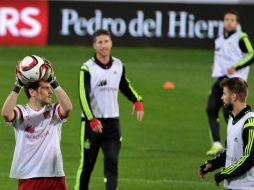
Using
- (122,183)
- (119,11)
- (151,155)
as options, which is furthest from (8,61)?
(122,183)

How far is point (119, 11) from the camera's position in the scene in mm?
27141

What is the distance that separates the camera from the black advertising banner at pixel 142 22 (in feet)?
88.7

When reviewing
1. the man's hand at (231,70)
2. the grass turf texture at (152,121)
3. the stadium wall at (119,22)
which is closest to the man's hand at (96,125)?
the grass turf texture at (152,121)

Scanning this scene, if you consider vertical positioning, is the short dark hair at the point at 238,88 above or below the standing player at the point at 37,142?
above

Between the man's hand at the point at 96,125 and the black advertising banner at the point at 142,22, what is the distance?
16.1 m

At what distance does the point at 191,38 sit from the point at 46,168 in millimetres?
19198

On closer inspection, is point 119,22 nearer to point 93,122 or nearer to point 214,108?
point 214,108

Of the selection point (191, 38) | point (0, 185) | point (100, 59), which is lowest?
point (0, 185)

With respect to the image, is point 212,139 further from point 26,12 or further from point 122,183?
point 26,12

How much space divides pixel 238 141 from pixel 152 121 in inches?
374

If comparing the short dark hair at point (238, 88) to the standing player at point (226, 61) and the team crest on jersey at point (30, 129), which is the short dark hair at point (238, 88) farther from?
the standing player at point (226, 61)

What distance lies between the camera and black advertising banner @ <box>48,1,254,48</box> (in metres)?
27.0

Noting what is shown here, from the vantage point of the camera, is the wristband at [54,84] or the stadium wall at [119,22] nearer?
the wristband at [54,84]

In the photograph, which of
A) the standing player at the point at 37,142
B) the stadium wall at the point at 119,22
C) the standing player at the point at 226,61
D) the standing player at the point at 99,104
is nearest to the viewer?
the standing player at the point at 37,142
